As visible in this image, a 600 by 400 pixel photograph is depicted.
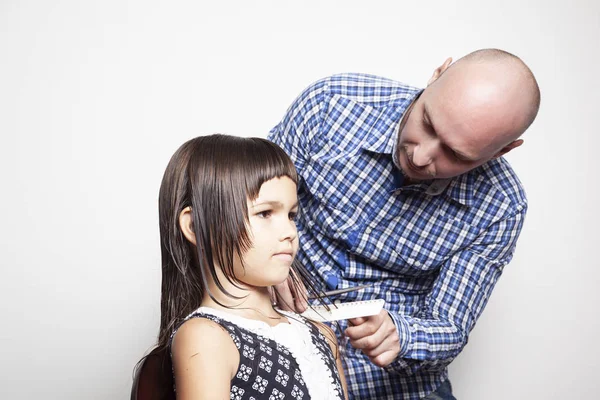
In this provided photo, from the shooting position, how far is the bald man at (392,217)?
71.1 inches

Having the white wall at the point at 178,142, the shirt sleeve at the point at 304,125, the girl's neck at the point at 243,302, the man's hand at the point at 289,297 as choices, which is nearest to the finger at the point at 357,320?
the man's hand at the point at 289,297

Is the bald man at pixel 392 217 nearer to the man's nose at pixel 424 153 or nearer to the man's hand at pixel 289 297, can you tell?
the man's nose at pixel 424 153

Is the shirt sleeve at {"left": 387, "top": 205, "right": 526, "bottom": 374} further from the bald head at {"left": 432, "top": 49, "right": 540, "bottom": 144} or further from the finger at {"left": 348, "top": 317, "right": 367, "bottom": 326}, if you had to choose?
the bald head at {"left": 432, "top": 49, "right": 540, "bottom": 144}

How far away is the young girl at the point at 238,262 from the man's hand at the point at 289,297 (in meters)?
0.10

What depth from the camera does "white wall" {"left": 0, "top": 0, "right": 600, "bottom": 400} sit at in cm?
207

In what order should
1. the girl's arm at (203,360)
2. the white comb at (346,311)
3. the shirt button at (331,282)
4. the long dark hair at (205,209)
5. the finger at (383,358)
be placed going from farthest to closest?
the shirt button at (331,282), the finger at (383,358), the white comb at (346,311), the long dark hair at (205,209), the girl's arm at (203,360)

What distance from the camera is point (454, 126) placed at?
1.58 m

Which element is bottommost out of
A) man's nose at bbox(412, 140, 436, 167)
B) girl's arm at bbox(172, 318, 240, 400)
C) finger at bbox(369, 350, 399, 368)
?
finger at bbox(369, 350, 399, 368)

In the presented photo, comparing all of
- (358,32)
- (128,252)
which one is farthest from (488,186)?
(128,252)

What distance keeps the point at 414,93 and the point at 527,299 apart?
3.68 feet

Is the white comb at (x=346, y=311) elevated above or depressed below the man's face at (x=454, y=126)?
below

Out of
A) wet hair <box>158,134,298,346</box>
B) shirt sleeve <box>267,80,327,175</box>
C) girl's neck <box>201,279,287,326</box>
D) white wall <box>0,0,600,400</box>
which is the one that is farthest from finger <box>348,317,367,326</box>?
white wall <box>0,0,600,400</box>

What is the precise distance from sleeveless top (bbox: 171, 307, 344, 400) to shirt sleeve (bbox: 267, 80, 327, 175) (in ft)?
2.00

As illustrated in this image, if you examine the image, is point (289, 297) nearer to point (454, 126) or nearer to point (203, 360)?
point (203, 360)
